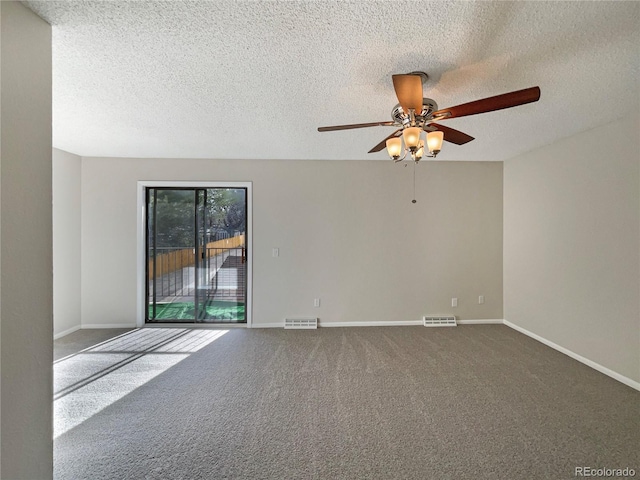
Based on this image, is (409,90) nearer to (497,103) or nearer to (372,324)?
(497,103)

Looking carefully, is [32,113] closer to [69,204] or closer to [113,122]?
[113,122]

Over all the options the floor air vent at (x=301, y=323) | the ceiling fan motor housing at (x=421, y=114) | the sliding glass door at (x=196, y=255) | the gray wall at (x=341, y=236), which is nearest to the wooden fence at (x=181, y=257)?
the sliding glass door at (x=196, y=255)

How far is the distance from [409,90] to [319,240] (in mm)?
2851

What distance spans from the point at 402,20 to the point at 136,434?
2973 millimetres

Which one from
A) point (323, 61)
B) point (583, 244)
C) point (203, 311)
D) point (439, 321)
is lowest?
point (439, 321)

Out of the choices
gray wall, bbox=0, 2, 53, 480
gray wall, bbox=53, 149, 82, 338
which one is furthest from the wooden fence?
gray wall, bbox=0, 2, 53, 480

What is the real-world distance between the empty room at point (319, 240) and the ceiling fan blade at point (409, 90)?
0.02 metres

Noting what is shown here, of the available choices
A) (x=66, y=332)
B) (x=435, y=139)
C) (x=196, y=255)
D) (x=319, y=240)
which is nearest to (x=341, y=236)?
(x=319, y=240)

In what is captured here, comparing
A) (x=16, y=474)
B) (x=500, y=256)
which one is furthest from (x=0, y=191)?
(x=500, y=256)

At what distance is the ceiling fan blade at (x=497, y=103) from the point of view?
1453mm

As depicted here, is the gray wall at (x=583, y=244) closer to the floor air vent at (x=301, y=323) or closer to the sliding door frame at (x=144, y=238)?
the floor air vent at (x=301, y=323)

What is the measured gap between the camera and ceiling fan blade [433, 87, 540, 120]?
1.45 metres

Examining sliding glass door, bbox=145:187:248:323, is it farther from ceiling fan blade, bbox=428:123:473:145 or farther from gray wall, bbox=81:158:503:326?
ceiling fan blade, bbox=428:123:473:145

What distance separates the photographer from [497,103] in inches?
61.7
